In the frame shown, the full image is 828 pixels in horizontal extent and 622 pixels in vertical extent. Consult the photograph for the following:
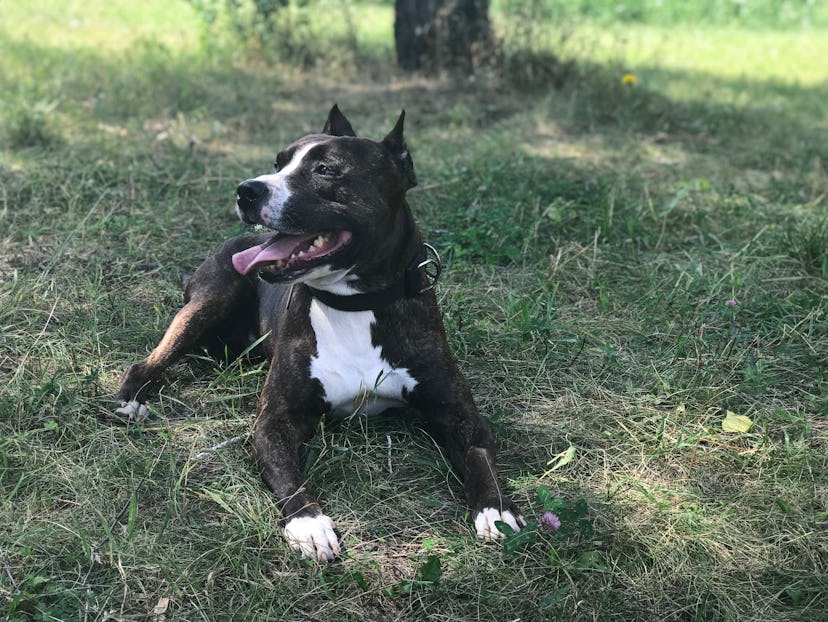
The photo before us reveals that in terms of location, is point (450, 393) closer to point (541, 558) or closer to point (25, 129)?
point (541, 558)

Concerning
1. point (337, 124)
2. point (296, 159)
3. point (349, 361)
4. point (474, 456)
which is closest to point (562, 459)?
point (474, 456)

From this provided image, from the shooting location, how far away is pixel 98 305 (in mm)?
4230

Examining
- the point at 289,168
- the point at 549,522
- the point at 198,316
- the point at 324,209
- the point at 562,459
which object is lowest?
the point at 562,459

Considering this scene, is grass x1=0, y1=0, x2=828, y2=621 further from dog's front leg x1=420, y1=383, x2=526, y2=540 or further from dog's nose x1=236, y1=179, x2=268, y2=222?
dog's nose x1=236, y1=179, x2=268, y2=222

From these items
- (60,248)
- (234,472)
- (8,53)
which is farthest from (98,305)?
(8,53)

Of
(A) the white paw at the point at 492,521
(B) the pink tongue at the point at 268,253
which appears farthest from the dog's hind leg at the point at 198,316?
(A) the white paw at the point at 492,521

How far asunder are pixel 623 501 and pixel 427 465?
27.9 inches

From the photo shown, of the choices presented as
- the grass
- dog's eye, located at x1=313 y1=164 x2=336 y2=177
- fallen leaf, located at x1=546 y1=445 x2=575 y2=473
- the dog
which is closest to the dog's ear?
the dog

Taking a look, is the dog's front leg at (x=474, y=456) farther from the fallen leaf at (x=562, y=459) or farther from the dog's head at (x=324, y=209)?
the dog's head at (x=324, y=209)

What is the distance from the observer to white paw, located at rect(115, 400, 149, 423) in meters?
3.53

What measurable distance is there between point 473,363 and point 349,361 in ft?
2.82

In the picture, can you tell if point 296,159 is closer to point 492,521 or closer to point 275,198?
point 275,198

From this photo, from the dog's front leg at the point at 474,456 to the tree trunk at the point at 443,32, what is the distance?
5.20 metres

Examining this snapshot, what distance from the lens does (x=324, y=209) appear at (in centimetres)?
314
